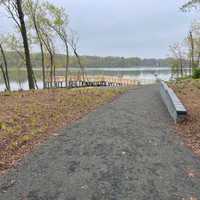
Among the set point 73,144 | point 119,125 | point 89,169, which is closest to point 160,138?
point 119,125

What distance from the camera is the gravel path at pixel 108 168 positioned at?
4035mm

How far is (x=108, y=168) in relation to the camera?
4.85 m

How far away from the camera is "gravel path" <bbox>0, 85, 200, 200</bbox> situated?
4035 millimetres

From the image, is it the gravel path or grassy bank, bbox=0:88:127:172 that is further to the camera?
grassy bank, bbox=0:88:127:172

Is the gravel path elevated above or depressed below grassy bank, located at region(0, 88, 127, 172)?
below

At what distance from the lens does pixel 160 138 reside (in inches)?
262

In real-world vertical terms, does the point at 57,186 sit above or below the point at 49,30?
below

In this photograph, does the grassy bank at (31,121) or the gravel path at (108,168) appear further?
the grassy bank at (31,121)

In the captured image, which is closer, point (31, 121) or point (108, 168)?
point (108, 168)

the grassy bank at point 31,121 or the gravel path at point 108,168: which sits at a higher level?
the grassy bank at point 31,121

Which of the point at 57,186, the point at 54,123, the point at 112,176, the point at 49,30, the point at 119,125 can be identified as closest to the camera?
the point at 57,186

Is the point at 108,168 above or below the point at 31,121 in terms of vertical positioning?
below

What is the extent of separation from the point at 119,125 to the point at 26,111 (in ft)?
11.4

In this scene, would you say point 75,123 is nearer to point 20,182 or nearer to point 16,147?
point 16,147
